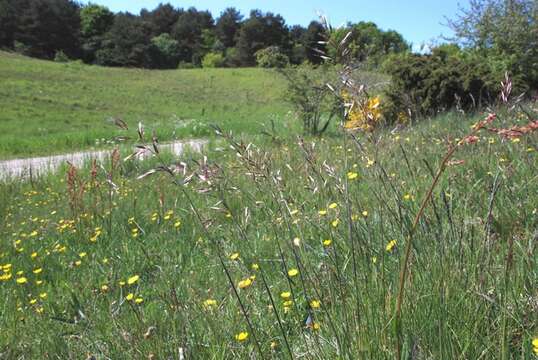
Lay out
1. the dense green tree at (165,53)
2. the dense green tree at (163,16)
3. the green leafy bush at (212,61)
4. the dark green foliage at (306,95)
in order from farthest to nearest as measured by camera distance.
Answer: the dense green tree at (163,16)
the green leafy bush at (212,61)
the dense green tree at (165,53)
the dark green foliage at (306,95)

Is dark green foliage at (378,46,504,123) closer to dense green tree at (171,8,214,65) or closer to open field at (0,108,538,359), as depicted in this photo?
open field at (0,108,538,359)

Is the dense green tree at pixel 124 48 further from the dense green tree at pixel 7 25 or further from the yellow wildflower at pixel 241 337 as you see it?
the yellow wildflower at pixel 241 337

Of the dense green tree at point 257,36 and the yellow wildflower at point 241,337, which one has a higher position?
the dense green tree at point 257,36

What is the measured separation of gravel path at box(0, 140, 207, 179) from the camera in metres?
7.13

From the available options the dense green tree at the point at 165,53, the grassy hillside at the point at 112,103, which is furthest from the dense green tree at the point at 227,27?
the grassy hillside at the point at 112,103

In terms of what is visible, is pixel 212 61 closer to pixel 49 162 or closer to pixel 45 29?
pixel 45 29

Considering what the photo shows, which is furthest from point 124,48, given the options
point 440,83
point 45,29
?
point 440,83

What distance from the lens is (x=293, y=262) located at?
2.16m

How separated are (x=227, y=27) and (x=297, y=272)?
85605 millimetres

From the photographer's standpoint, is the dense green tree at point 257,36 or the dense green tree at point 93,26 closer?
the dense green tree at point 93,26

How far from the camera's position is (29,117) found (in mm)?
17562

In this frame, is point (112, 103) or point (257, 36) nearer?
point (112, 103)

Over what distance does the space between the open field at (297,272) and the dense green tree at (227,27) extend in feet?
268

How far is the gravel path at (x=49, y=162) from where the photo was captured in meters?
7.13
